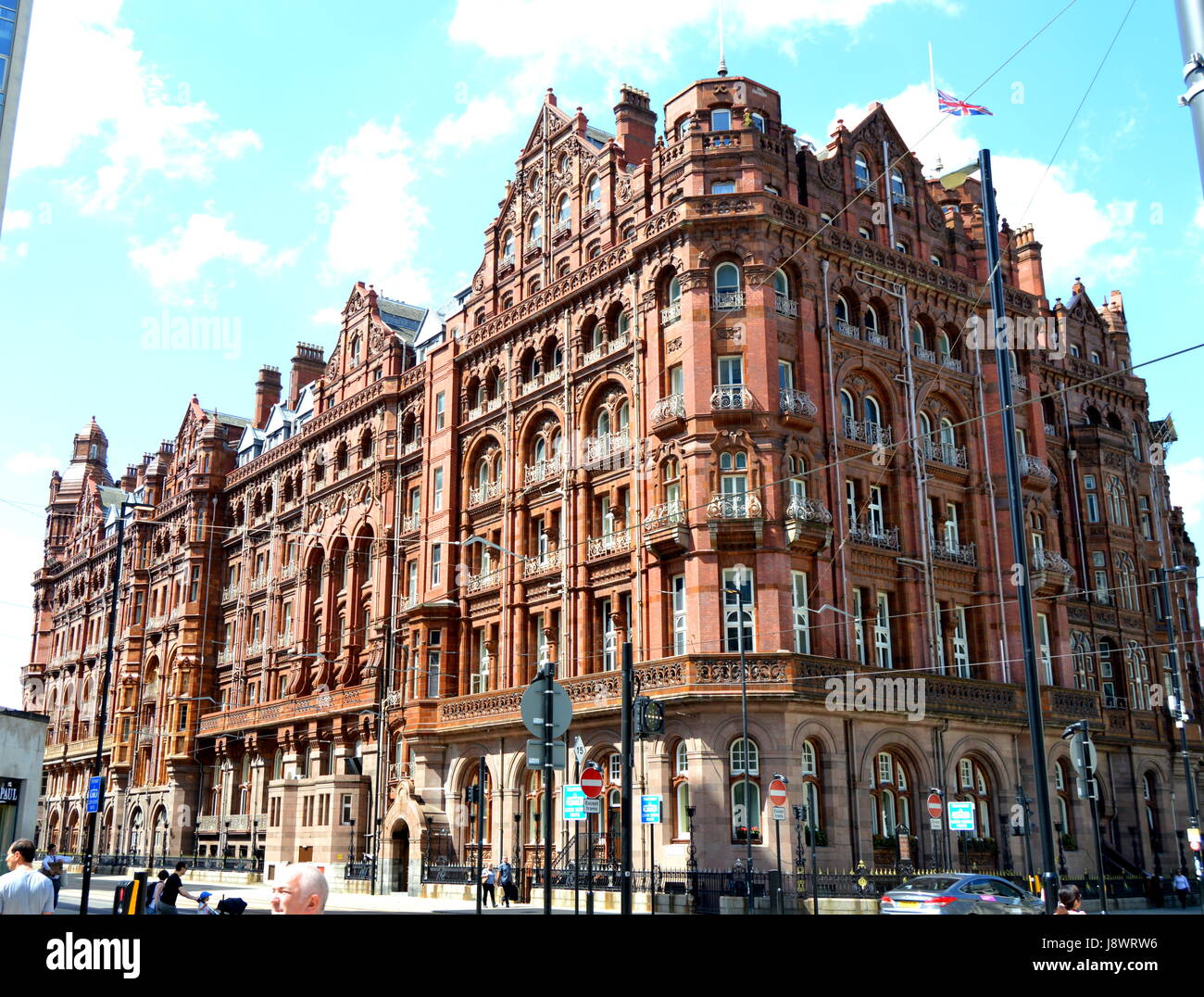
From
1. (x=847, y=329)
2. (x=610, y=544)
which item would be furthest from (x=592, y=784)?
(x=847, y=329)

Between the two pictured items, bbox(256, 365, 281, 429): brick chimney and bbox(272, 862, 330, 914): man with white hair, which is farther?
bbox(256, 365, 281, 429): brick chimney

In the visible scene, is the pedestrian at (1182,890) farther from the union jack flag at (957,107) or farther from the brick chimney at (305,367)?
the brick chimney at (305,367)

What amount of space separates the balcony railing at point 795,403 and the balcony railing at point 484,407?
13.9 meters

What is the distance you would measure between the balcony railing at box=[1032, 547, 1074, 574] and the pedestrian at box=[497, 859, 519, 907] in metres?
22.5

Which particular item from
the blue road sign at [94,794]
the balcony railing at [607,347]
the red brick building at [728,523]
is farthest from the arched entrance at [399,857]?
the balcony railing at [607,347]

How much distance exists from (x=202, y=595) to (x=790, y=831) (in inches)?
1920

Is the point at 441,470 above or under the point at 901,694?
above

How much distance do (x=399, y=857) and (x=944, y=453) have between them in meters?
26.1

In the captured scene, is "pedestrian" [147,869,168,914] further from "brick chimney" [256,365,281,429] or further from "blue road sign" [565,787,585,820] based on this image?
"brick chimney" [256,365,281,429]

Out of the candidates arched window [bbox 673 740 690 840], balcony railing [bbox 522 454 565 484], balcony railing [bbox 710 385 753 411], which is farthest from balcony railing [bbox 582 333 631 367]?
arched window [bbox 673 740 690 840]

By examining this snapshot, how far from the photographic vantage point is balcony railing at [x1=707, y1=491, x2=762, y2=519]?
3669 cm
